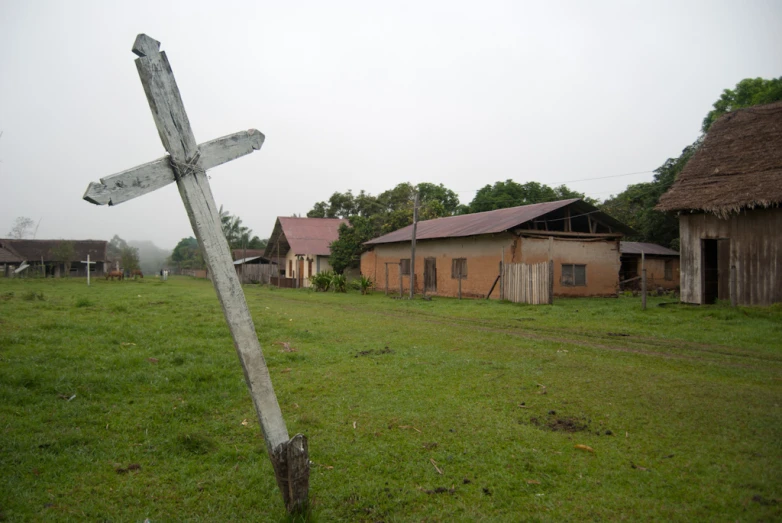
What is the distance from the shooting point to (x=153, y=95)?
2.86 metres

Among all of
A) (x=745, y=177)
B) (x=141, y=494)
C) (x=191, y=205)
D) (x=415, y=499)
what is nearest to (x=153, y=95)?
(x=191, y=205)

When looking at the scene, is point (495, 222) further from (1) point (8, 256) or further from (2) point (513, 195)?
(1) point (8, 256)

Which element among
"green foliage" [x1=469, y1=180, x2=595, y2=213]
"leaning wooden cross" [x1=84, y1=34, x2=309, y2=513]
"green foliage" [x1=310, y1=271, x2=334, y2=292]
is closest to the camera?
"leaning wooden cross" [x1=84, y1=34, x2=309, y2=513]

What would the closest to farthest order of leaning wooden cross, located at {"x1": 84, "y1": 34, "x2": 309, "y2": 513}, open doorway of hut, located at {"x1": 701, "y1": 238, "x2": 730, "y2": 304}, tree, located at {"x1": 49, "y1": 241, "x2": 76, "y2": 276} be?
1. leaning wooden cross, located at {"x1": 84, "y1": 34, "x2": 309, "y2": 513}
2. open doorway of hut, located at {"x1": 701, "y1": 238, "x2": 730, "y2": 304}
3. tree, located at {"x1": 49, "y1": 241, "x2": 76, "y2": 276}

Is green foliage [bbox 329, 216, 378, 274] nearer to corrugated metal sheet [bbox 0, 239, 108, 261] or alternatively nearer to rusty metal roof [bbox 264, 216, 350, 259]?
rusty metal roof [bbox 264, 216, 350, 259]

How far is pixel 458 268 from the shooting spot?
944 inches

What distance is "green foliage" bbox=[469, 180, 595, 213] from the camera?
42.6 metres

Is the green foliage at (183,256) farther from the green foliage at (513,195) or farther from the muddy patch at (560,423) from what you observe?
the muddy patch at (560,423)

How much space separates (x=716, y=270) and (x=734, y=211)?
8.55ft

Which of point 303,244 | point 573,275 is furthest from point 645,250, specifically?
point 303,244

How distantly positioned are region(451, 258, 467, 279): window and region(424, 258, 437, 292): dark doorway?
158 centimetres

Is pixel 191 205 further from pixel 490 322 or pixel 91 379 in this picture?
pixel 490 322

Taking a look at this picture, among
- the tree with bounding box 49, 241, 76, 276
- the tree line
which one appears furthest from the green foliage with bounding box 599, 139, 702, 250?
the tree with bounding box 49, 241, 76, 276

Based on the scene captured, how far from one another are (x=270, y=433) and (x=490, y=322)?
36.3 feet
